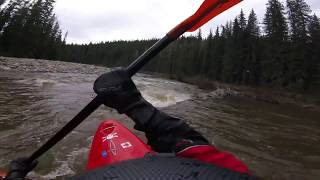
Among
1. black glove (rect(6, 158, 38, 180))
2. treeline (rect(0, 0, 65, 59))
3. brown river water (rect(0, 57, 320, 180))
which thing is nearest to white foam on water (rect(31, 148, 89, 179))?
brown river water (rect(0, 57, 320, 180))

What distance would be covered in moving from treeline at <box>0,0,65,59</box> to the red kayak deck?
46638 mm

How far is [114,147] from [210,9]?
118cm

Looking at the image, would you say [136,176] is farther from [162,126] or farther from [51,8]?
[51,8]

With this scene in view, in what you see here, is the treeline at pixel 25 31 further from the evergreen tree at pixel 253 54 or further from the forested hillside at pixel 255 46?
the evergreen tree at pixel 253 54

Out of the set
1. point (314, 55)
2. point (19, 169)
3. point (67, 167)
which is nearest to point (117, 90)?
point (19, 169)

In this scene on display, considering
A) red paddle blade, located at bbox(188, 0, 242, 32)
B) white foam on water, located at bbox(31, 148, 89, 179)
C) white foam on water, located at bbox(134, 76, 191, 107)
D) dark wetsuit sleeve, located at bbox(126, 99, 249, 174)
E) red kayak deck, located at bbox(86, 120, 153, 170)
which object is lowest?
white foam on water, located at bbox(134, 76, 191, 107)

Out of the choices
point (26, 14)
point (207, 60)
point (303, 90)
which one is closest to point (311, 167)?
point (303, 90)

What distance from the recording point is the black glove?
2327 millimetres

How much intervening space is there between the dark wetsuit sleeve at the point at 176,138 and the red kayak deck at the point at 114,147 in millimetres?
232

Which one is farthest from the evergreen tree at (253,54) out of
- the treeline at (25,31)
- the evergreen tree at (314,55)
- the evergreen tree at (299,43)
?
the treeline at (25,31)

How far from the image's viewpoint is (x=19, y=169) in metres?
2.40

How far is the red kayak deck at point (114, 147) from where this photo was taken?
247 centimetres

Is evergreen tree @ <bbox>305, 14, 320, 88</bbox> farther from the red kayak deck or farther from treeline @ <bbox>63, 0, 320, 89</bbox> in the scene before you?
the red kayak deck

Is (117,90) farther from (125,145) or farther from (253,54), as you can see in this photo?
(253,54)
